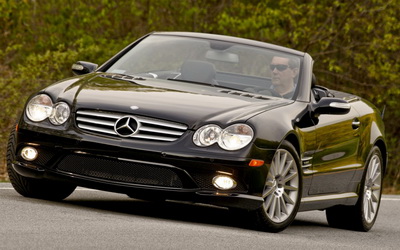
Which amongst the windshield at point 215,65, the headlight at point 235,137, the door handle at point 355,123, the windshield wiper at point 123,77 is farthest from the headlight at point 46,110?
the door handle at point 355,123

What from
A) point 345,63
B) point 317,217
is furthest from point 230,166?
point 345,63

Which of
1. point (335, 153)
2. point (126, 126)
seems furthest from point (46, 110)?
point (335, 153)

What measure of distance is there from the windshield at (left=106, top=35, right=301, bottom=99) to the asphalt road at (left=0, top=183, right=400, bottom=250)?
1.20 metres

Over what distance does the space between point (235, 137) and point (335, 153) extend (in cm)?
194

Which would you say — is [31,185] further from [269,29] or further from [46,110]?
[269,29]

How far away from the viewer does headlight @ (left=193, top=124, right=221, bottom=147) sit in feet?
27.5

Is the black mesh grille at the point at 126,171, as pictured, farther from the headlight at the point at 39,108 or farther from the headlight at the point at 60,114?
the headlight at the point at 39,108

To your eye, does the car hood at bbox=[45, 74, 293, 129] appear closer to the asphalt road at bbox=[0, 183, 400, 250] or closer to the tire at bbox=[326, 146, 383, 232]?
the asphalt road at bbox=[0, 183, 400, 250]

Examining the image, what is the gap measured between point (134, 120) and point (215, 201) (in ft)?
2.83

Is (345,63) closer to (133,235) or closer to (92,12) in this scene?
(92,12)

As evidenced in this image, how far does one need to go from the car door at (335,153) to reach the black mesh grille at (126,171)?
5.44ft

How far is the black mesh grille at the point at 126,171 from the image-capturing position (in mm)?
8422

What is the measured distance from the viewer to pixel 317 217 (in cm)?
1234

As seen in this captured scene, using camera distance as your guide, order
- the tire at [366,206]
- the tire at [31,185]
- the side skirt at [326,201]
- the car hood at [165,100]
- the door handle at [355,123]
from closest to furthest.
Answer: the car hood at [165,100] < the tire at [31,185] < the side skirt at [326,201] < the door handle at [355,123] < the tire at [366,206]
